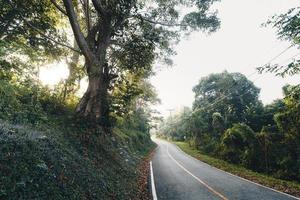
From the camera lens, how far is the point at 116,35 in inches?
535

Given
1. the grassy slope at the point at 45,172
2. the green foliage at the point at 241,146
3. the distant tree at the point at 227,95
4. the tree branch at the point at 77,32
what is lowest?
the grassy slope at the point at 45,172

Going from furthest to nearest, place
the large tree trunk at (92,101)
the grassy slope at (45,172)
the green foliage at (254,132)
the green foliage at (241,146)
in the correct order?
the green foliage at (241,146)
the green foliage at (254,132)
the large tree trunk at (92,101)
the grassy slope at (45,172)

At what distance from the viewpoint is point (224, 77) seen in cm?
5225

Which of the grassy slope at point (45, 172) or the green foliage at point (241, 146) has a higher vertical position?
the green foliage at point (241, 146)

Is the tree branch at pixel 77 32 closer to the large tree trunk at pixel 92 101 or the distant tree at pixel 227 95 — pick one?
the large tree trunk at pixel 92 101

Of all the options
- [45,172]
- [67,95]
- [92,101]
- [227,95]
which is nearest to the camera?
[45,172]

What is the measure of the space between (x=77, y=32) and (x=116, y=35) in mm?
2867

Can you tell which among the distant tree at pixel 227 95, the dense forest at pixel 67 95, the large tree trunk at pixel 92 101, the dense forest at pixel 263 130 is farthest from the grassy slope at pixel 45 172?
the distant tree at pixel 227 95

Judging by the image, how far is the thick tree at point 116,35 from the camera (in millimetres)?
11594

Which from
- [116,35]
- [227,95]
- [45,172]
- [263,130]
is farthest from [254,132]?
[227,95]

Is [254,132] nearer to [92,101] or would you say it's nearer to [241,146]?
[241,146]

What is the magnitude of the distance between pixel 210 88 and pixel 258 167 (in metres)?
35.4

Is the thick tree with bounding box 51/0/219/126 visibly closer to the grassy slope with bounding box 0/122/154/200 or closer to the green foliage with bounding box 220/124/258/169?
the grassy slope with bounding box 0/122/154/200

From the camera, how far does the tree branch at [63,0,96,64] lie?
10.2 meters
